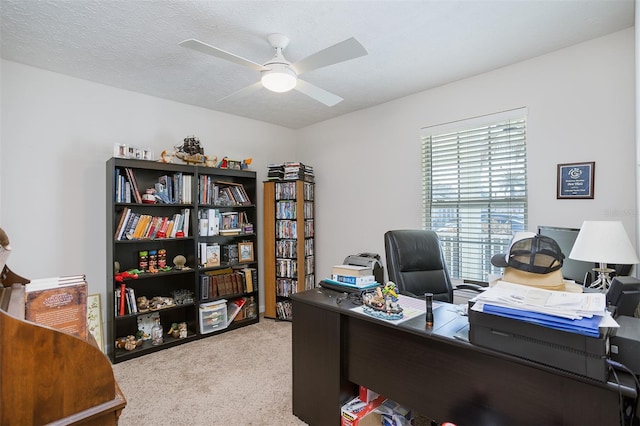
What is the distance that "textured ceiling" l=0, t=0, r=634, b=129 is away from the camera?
74.5 inches

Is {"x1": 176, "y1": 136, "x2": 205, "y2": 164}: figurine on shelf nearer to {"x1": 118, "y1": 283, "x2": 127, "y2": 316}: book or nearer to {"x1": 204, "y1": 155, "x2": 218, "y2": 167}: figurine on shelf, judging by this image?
{"x1": 204, "y1": 155, "x2": 218, "y2": 167}: figurine on shelf

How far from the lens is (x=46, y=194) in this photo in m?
2.72

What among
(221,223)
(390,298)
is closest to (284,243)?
(221,223)

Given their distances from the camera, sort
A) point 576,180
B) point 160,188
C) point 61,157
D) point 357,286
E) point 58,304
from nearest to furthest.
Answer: point 58,304 → point 357,286 → point 576,180 → point 61,157 → point 160,188

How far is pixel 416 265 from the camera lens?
2.54 meters

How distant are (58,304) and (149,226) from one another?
239 cm

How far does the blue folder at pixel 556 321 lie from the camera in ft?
3.10

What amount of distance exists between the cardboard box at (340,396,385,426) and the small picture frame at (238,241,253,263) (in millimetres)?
2274

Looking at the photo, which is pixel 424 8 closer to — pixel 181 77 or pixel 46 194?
pixel 181 77

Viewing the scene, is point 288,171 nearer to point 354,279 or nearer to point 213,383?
point 354,279

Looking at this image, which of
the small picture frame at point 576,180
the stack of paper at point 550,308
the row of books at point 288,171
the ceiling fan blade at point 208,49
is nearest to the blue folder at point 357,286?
the stack of paper at point 550,308

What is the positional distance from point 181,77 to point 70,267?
1983mm

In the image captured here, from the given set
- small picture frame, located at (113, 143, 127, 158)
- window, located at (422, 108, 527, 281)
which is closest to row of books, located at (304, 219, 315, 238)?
window, located at (422, 108, 527, 281)

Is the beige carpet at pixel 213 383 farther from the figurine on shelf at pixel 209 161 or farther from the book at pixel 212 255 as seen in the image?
the figurine on shelf at pixel 209 161
